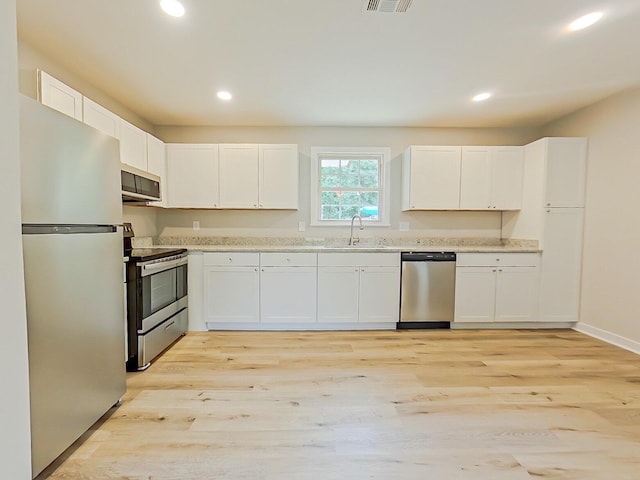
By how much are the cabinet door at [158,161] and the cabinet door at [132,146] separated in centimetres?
9

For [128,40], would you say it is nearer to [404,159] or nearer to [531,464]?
[404,159]

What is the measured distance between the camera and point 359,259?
133 inches

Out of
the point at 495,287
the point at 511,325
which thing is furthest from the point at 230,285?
the point at 511,325

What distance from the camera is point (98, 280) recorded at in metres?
1.67

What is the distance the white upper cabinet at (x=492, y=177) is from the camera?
11.9 ft

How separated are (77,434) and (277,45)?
8.64ft

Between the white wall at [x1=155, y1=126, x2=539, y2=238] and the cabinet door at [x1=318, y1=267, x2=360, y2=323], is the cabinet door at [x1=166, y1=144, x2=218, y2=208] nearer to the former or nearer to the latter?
the white wall at [x1=155, y1=126, x2=539, y2=238]

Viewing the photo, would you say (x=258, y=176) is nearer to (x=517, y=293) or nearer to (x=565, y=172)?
(x=517, y=293)

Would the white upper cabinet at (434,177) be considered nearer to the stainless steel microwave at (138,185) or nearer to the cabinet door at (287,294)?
the cabinet door at (287,294)

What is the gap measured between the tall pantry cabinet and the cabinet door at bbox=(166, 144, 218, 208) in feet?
12.4

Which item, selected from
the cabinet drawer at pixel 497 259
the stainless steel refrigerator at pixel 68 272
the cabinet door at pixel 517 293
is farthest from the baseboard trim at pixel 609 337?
the stainless steel refrigerator at pixel 68 272

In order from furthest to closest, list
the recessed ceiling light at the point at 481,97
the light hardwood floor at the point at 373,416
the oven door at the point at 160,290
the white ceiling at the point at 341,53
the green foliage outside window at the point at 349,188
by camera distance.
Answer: the green foliage outside window at the point at 349,188
the recessed ceiling light at the point at 481,97
the oven door at the point at 160,290
the white ceiling at the point at 341,53
the light hardwood floor at the point at 373,416

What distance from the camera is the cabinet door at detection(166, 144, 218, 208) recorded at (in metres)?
3.62

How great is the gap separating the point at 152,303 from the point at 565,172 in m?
4.43
